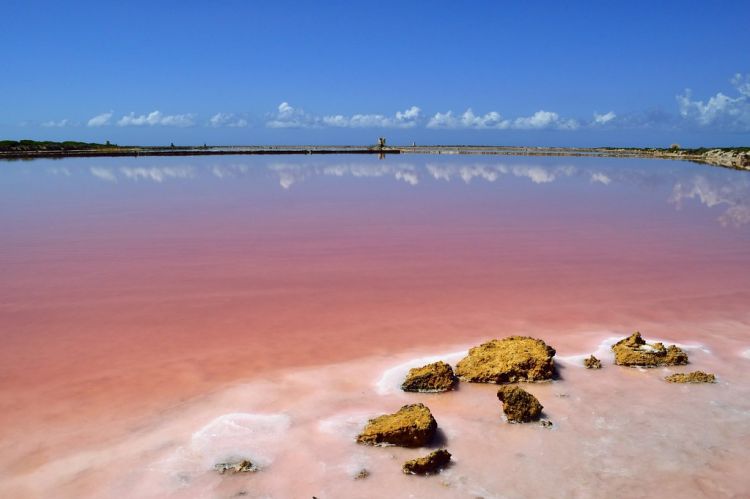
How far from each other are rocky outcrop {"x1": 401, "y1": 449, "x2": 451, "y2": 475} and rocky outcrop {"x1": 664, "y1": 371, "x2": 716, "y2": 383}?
3.00m

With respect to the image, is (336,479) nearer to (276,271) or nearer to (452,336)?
(452,336)

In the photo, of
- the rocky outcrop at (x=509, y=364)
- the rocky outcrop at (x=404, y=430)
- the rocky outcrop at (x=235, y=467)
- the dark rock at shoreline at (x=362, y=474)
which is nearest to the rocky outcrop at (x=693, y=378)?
the rocky outcrop at (x=509, y=364)

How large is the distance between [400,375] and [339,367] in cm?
71

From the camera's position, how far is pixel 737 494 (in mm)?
3939

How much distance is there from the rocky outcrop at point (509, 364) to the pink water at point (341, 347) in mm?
171

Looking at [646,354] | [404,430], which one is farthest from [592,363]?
[404,430]

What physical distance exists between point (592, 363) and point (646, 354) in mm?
641

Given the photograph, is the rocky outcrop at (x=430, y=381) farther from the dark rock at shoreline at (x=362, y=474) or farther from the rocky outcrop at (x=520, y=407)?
the dark rock at shoreline at (x=362, y=474)

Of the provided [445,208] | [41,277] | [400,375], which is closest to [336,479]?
[400,375]

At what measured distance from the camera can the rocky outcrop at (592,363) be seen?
19.8 ft

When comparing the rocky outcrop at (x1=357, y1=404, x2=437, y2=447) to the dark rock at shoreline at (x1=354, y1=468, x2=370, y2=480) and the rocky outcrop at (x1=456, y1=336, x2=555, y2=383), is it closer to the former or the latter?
the dark rock at shoreline at (x1=354, y1=468, x2=370, y2=480)

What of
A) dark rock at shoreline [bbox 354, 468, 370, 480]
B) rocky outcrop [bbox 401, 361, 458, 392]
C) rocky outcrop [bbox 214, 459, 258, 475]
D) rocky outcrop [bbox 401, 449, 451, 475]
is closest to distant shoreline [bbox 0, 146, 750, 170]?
rocky outcrop [bbox 401, 361, 458, 392]

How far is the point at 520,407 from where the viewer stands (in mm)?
4891

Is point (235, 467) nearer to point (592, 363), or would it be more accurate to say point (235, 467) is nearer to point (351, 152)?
point (592, 363)
